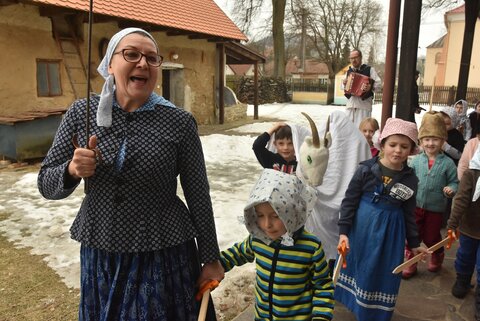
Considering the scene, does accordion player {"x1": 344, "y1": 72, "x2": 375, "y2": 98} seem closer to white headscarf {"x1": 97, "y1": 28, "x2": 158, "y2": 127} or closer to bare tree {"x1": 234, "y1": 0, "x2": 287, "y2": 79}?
white headscarf {"x1": 97, "y1": 28, "x2": 158, "y2": 127}

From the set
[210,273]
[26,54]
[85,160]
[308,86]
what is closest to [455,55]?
[308,86]

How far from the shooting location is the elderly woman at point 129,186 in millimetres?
1602

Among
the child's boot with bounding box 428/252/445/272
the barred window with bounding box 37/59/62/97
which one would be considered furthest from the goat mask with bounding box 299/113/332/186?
the barred window with bounding box 37/59/62/97

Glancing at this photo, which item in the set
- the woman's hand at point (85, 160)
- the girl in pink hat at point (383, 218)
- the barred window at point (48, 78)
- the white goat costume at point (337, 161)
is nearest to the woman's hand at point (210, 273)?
the woman's hand at point (85, 160)

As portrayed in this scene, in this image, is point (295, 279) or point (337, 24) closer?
point (295, 279)

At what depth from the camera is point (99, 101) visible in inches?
65.1

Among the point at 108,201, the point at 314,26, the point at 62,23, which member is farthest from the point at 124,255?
the point at 314,26

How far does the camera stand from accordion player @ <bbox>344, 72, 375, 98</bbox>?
602 centimetres

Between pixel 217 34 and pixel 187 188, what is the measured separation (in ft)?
41.5

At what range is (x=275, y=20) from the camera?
25609mm

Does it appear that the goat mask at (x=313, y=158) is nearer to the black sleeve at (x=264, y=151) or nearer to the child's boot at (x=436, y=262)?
the black sleeve at (x=264, y=151)

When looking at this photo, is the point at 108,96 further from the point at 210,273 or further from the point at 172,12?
the point at 172,12

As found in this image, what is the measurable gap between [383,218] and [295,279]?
3.31 feet

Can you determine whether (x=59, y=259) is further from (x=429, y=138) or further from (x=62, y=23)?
(x=62, y=23)
